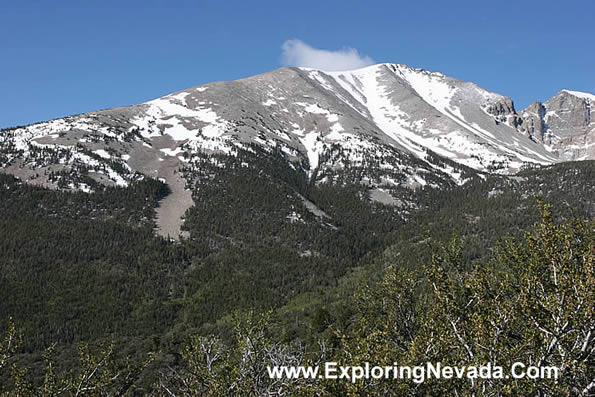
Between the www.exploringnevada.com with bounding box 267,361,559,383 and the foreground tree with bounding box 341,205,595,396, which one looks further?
the www.exploringnevada.com with bounding box 267,361,559,383

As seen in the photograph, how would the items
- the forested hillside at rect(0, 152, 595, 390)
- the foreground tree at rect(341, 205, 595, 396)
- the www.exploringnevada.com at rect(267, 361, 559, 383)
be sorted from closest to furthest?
the foreground tree at rect(341, 205, 595, 396) → the www.exploringnevada.com at rect(267, 361, 559, 383) → the forested hillside at rect(0, 152, 595, 390)

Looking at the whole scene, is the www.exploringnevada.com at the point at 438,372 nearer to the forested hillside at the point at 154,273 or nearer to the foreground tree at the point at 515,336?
the foreground tree at the point at 515,336

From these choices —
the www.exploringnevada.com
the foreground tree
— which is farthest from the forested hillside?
the www.exploringnevada.com

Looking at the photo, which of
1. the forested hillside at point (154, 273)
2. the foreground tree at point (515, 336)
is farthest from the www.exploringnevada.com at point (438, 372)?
the forested hillside at point (154, 273)

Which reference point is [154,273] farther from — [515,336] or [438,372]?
[515,336]

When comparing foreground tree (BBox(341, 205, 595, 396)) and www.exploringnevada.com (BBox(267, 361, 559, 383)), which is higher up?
foreground tree (BBox(341, 205, 595, 396))

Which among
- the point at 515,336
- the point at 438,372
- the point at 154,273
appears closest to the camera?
the point at 438,372

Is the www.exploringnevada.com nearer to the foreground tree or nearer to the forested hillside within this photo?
the foreground tree

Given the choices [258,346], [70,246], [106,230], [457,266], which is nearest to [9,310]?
[70,246]

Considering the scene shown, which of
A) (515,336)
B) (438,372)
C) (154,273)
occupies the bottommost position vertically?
(438,372)

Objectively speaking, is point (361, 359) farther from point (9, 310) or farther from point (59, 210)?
point (59, 210)

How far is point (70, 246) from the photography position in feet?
536

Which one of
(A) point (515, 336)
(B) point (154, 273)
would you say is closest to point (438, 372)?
(A) point (515, 336)

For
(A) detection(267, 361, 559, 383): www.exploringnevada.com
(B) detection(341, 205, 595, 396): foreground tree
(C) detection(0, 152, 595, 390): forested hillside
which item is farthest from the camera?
(C) detection(0, 152, 595, 390): forested hillside
